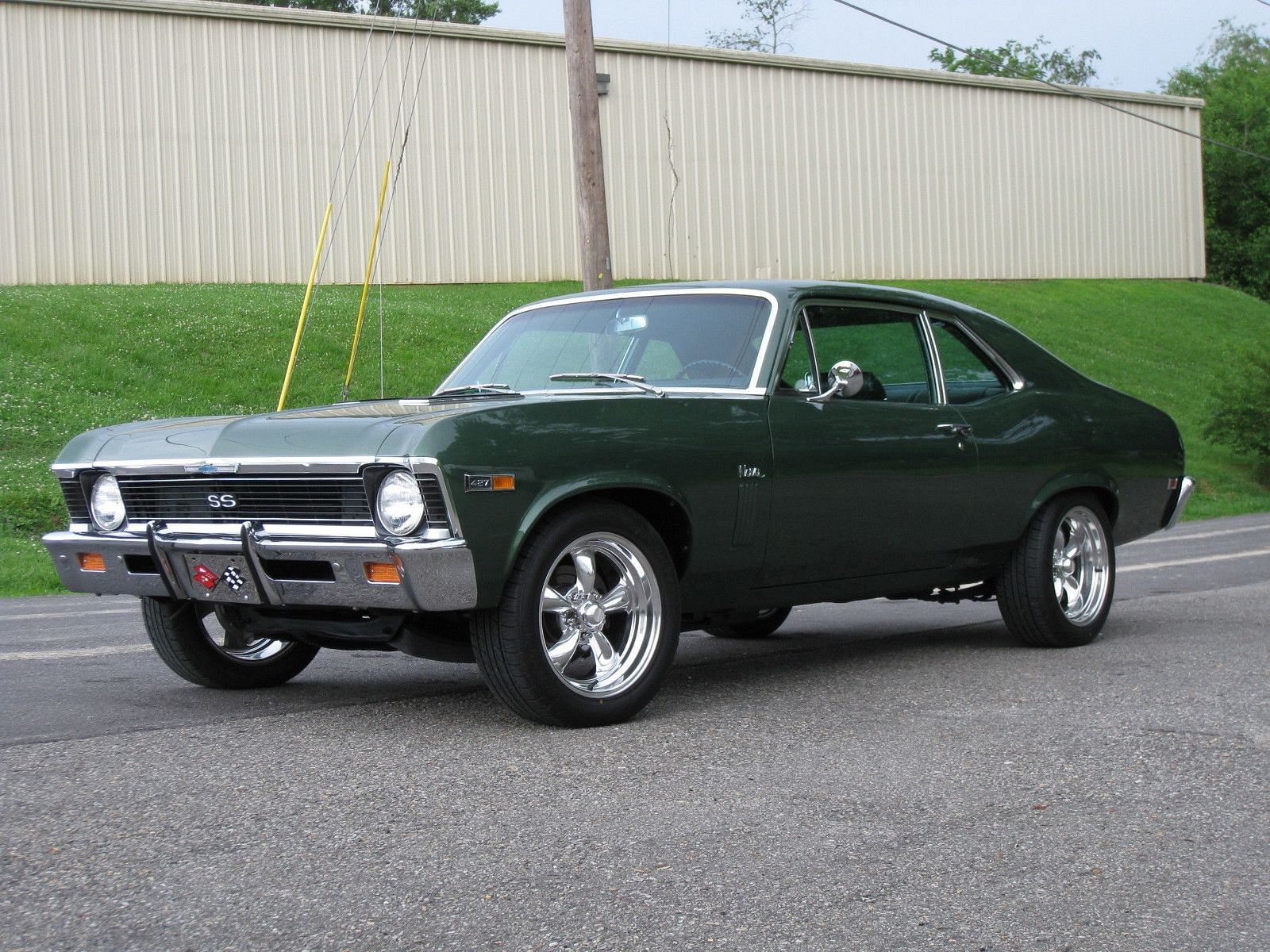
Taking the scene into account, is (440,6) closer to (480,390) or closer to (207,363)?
(207,363)

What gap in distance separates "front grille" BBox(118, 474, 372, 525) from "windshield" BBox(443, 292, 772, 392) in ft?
4.69

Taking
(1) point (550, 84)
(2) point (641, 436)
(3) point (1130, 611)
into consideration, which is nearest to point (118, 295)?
(1) point (550, 84)

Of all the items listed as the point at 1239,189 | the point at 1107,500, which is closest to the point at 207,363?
the point at 1107,500

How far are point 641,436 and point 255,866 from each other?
214 centimetres

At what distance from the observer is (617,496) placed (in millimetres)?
5207

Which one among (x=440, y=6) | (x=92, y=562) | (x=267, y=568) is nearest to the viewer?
(x=267, y=568)

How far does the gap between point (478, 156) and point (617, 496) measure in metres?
23.5

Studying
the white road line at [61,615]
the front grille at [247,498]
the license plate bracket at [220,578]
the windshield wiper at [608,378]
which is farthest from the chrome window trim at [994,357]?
the white road line at [61,615]

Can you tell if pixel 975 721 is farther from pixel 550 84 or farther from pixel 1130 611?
pixel 550 84

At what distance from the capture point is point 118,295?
76.0ft

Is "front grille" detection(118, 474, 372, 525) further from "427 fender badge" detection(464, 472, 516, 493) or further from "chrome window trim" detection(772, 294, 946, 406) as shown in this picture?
"chrome window trim" detection(772, 294, 946, 406)

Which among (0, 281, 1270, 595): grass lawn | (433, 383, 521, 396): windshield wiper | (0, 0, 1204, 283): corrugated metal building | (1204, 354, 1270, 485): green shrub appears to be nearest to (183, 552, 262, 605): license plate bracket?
(433, 383, 521, 396): windshield wiper

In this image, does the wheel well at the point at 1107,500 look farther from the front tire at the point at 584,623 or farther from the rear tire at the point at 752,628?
the front tire at the point at 584,623

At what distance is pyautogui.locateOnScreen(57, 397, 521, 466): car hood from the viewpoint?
4.66 m
